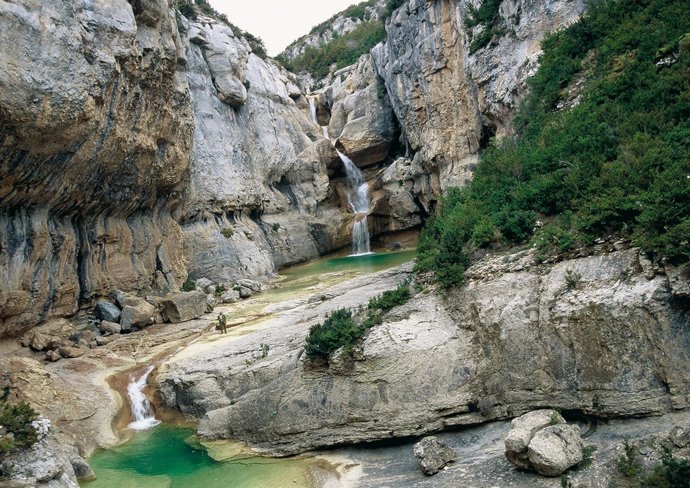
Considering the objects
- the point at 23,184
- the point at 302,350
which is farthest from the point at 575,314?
the point at 23,184

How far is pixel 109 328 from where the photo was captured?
1861 centimetres

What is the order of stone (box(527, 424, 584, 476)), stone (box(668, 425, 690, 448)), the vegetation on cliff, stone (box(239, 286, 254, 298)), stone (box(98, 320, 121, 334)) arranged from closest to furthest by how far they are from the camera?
1. stone (box(668, 425, 690, 448))
2. stone (box(527, 424, 584, 476))
3. the vegetation on cliff
4. stone (box(98, 320, 121, 334))
5. stone (box(239, 286, 254, 298))

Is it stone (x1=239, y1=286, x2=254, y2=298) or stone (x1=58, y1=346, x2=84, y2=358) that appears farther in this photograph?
stone (x1=239, y1=286, x2=254, y2=298)

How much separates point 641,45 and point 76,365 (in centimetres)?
2004

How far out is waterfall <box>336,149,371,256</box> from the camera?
39.8 metres

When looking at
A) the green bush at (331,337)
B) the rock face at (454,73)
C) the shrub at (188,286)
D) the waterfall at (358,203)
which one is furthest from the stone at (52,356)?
the waterfall at (358,203)

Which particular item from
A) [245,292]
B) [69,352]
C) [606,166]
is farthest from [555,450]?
[245,292]

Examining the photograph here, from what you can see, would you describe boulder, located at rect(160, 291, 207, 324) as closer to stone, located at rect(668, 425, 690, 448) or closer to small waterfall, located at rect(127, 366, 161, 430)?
small waterfall, located at rect(127, 366, 161, 430)

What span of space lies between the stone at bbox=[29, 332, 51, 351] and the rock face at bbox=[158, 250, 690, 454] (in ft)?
22.8

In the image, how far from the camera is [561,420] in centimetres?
792

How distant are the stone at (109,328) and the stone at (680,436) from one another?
1778cm

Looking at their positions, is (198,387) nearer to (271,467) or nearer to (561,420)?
(271,467)

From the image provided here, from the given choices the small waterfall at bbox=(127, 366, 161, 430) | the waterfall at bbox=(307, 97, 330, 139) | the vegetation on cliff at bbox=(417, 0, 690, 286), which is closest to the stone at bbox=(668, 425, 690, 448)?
the vegetation on cliff at bbox=(417, 0, 690, 286)

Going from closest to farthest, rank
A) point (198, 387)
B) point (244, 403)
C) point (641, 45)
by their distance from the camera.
→ point (244, 403), point (198, 387), point (641, 45)
